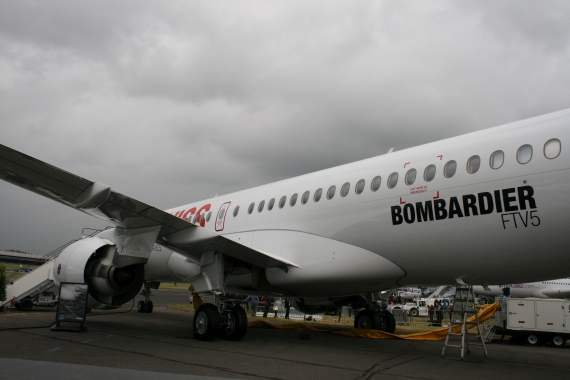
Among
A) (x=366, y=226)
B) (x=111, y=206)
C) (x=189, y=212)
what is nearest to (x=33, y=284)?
(x=189, y=212)

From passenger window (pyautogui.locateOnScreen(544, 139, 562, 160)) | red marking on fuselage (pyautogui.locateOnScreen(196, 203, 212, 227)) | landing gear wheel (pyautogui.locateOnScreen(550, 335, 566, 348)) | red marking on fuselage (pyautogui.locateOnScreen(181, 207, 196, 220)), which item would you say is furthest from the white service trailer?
red marking on fuselage (pyautogui.locateOnScreen(181, 207, 196, 220))

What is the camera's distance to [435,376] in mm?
6973

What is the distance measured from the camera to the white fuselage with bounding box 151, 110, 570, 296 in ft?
23.2

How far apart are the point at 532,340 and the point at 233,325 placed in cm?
1056

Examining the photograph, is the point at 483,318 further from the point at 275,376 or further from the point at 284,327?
the point at 275,376

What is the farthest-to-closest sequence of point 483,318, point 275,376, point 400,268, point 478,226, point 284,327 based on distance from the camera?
1. point 483,318
2. point 284,327
3. point 400,268
4. point 478,226
5. point 275,376

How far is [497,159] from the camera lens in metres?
7.53

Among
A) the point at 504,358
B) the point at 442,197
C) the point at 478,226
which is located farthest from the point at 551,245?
the point at 504,358

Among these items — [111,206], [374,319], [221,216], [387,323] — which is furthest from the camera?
[387,323]

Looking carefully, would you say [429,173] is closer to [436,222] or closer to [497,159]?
[436,222]

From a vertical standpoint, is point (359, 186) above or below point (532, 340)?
above

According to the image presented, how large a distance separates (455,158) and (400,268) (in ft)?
7.78

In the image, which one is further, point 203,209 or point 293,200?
point 203,209

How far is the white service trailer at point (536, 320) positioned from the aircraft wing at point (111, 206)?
9.06 meters
